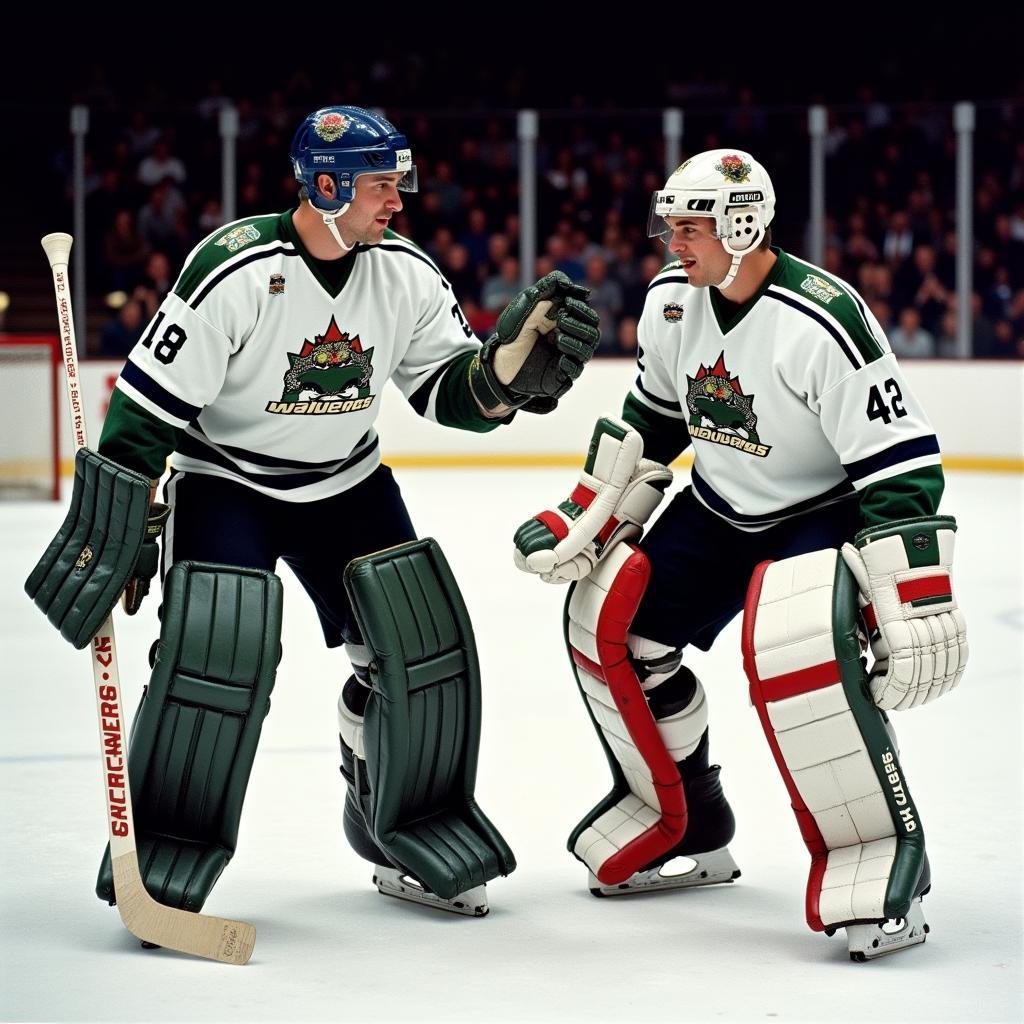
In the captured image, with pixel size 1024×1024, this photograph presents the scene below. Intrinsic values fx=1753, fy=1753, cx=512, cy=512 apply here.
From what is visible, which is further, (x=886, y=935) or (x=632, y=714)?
(x=632, y=714)

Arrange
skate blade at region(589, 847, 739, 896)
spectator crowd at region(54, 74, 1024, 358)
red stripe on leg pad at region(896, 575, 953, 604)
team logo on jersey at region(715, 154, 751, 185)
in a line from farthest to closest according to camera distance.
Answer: spectator crowd at region(54, 74, 1024, 358)
skate blade at region(589, 847, 739, 896)
team logo on jersey at region(715, 154, 751, 185)
red stripe on leg pad at region(896, 575, 953, 604)

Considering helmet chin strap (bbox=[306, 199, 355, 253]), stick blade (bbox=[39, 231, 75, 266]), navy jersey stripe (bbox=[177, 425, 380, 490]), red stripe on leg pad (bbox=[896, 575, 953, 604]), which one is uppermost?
helmet chin strap (bbox=[306, 199, 355, 253])

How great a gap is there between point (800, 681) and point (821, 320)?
552mm

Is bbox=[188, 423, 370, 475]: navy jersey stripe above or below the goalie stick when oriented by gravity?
above

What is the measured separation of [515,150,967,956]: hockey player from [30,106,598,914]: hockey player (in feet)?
0.63

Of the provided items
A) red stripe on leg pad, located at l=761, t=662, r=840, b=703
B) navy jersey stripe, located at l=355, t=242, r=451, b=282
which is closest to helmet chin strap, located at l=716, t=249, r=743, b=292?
navy jersey stripe, located at l=355, t=242, r=451, b=282

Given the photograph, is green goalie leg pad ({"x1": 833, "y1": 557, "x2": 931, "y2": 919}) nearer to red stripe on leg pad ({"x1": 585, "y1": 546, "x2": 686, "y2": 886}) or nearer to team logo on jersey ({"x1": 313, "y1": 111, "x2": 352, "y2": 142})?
red stripe on leg pad ({"x1": 585, "y1": 546, "x2": 686, "y2": 886})

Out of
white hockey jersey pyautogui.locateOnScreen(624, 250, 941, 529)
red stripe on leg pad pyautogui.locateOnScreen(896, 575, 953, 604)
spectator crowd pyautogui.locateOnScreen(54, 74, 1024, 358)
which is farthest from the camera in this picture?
spectator crowd pyautogui.locateOnScreen(54, 74, 1024, 358)

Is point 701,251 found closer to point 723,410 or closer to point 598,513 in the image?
point 723,410

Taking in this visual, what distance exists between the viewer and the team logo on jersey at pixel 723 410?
278 cm

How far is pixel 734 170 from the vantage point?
2.75 meters

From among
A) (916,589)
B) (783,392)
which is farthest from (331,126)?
(916,589)

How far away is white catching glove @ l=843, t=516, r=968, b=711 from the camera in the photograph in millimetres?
2512

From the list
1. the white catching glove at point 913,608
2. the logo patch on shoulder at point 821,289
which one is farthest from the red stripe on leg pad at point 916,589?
the logo patch on shoulder at point 821,289
